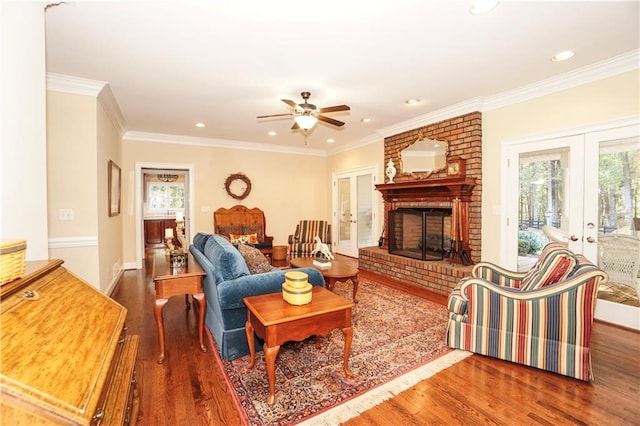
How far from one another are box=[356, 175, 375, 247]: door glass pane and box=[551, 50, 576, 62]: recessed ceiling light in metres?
3.67

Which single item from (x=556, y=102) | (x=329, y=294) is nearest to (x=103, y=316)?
(x=329, y=294)

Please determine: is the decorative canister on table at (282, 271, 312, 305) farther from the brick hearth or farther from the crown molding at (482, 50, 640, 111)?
the crown molding at (482, 50, 640, 111)

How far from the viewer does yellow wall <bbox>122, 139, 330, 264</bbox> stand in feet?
18.2

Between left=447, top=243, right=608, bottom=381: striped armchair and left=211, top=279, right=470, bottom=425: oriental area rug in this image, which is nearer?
left=211, top=279, right=470, bottom=425: oriental area rug

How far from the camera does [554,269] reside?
7.43ft

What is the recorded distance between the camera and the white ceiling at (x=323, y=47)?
215 cm

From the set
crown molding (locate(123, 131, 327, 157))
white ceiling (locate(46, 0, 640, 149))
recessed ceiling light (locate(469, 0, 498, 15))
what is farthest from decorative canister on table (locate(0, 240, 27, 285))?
crown molding (locate(123, 131, 327, 157))

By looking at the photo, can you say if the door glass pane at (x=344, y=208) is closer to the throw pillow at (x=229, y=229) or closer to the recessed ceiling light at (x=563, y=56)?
the throw pillow at (x=229, y=229)

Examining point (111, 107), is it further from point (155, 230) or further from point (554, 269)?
point (155, 230)

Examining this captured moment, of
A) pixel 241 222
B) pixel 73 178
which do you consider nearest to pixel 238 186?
pixel 241 222

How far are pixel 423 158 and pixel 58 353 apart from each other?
496cm

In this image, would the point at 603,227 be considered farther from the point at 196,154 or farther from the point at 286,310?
the point at 196,154

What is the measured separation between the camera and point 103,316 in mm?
1274

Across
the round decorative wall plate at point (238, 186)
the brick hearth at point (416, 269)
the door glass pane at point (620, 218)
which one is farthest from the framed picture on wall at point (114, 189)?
the door glass pane at point (620, 218)
